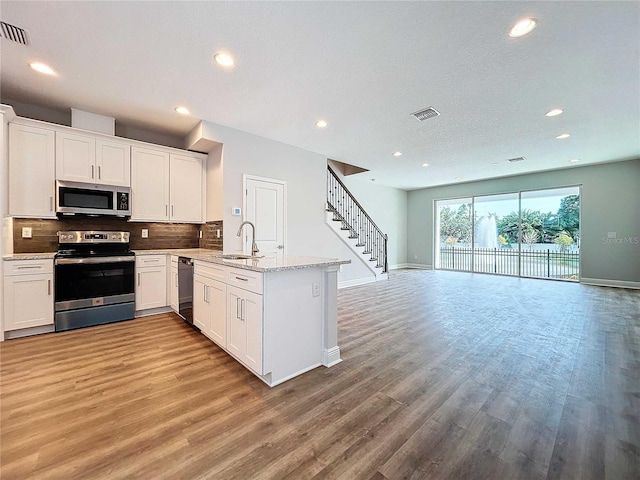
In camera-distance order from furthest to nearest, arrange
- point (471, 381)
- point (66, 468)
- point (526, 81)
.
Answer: point (526, 81) < point (471, 381) < point (66, 468)

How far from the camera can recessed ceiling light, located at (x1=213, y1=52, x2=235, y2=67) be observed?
103 inches

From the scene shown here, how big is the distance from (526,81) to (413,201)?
743 centimetres

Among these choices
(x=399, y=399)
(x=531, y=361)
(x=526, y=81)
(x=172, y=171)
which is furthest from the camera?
(x=172, y=171)

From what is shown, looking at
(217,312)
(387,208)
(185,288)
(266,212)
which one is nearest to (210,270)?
(217,312)

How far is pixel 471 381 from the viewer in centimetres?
233

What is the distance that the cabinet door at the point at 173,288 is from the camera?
A: 4.03 meters

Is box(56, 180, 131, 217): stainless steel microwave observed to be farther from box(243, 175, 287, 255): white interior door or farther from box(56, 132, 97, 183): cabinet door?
box(243, 175, 287, 255): white interior door

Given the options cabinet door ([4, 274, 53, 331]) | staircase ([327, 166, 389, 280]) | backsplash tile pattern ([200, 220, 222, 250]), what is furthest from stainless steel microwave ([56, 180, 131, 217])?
staircase ([327, 166, 389, 280])

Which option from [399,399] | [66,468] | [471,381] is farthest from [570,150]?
[66,468]

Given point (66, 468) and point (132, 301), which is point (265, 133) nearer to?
point (132, 301)

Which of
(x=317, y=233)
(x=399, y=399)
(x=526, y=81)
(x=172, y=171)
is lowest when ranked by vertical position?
(x=399, y=399)

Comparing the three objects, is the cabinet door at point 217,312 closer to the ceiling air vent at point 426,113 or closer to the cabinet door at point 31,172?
the cabinet door at point 31,172

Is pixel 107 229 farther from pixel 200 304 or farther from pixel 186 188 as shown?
pixel 200 304

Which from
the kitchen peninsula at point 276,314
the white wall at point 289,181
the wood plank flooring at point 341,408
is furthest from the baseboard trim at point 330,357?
the white wall at point 289,181
